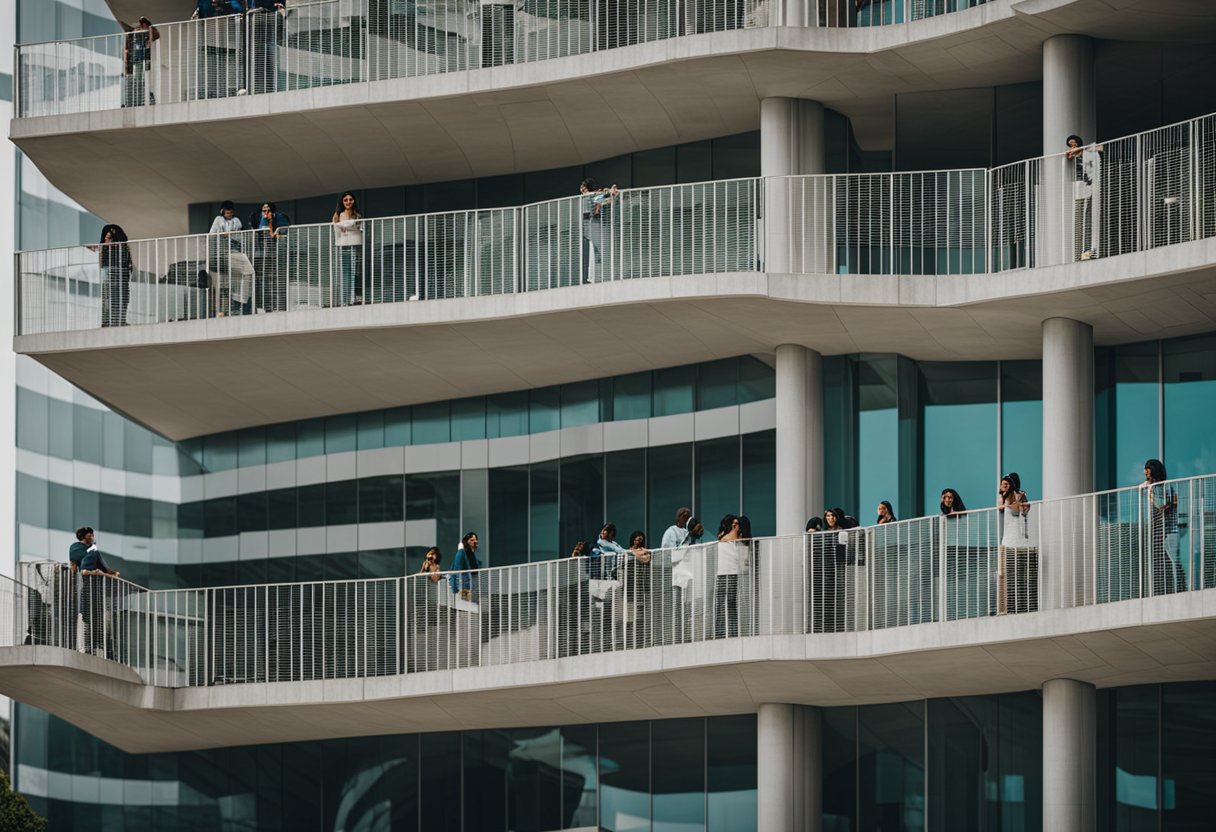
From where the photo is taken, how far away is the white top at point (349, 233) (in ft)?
109

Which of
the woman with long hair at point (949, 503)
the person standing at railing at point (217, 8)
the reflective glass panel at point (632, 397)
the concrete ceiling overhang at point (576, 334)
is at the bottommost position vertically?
the woman with long hair at point (949, 503)

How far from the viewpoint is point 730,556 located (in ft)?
98.0

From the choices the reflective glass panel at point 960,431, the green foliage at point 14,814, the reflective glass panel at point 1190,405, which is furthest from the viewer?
the green foliage at point 14,814

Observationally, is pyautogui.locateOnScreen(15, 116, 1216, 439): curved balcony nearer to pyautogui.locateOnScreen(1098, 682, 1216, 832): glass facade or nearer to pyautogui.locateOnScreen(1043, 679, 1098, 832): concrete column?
pyautogui.locateOnScreen(1098, 682, 1216, 832): glass facade

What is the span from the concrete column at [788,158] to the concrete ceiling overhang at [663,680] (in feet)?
17.9

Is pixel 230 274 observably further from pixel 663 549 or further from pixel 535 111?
pixel 663 549

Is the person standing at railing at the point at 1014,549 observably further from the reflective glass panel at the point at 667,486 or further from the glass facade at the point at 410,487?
the reflective glass panel at the point at 667,486

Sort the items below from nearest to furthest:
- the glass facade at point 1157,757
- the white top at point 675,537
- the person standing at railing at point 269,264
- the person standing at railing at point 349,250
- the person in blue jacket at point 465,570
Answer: the glass facade at point 1157,757
the white top at point 675,537
the person in blue jacket at point 465,570
the person standing at railing at point 349,250
the person standing at railing at point 269,264

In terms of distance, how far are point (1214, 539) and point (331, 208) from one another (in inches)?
589

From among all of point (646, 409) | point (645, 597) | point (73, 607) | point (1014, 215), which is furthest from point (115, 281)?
point (1014, 215)

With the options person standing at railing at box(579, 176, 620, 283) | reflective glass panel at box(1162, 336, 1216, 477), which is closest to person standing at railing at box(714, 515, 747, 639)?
person standing at railing at box(579, 176, 620, 283)

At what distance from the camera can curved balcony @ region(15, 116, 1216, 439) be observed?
29.8 meters

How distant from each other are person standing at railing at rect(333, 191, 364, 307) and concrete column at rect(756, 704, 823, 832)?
7928mm

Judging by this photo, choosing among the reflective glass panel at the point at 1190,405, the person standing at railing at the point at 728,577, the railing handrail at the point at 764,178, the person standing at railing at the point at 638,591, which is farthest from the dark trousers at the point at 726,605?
the reflective glass panel at the point at 1190,405
